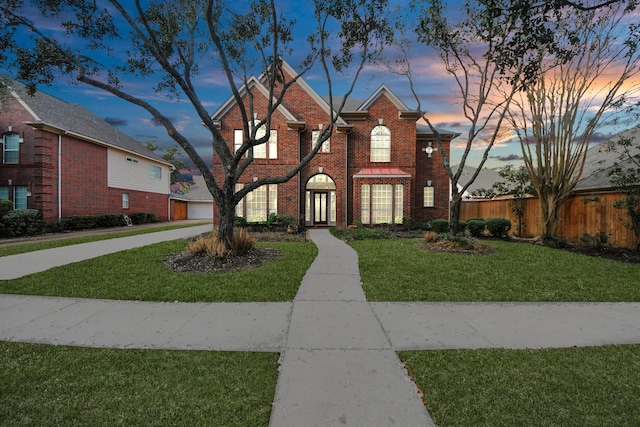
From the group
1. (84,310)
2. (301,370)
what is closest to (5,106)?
(84,310)

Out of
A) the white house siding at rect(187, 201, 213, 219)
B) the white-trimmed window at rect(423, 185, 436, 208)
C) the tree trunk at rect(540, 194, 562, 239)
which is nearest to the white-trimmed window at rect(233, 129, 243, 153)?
the white-trimmed window at rect(423, 185, 436, 208)

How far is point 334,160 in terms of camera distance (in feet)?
61.8

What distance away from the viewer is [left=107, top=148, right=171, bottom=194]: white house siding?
76.3 ft

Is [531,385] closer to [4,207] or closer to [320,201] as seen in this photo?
[320,201]

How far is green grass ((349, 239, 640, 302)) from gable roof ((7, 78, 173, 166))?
2129 cm

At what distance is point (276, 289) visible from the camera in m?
6.05

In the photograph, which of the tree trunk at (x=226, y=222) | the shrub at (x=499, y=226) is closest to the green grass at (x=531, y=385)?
the tree trunk at (x=226, y=222)

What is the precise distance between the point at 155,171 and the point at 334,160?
20.6 m

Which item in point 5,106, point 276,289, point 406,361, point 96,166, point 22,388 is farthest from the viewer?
point 96,166

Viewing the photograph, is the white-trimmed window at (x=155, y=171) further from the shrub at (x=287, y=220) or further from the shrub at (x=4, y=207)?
the shrub at (x=287, y=220)

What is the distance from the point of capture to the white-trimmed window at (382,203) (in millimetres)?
18266

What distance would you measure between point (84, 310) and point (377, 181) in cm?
1576

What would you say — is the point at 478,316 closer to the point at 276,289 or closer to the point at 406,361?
the point at 406,361

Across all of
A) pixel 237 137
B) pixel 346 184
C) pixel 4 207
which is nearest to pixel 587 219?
pixel 346 184
